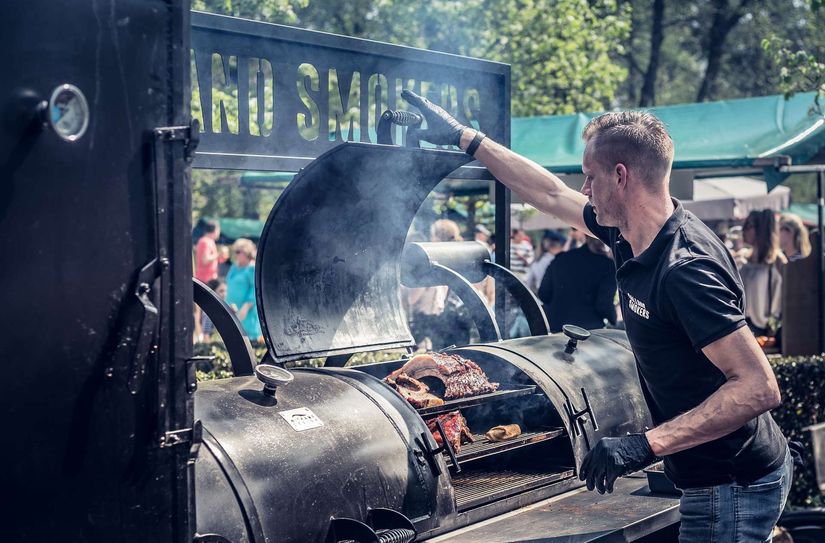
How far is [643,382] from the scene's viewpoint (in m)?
3.03

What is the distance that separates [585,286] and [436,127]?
360 cm

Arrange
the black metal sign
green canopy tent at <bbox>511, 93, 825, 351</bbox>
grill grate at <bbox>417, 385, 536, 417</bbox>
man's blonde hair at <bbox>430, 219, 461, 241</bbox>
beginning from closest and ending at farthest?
grill grate at <bbox>417, 385, 536, 417</bbox> < the black metal sign < man's blonde hair at <bbox>430, 219, 461, 241</bbox> < green canopy tent at <bbox>511, 93, 825, 351</bbox>

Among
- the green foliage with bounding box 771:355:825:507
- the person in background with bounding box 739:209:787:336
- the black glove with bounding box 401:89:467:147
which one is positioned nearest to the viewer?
the black glove with bounding box 401:89:467:147

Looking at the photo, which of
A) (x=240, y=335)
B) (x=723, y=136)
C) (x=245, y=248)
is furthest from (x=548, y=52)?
(x=240, y=335)

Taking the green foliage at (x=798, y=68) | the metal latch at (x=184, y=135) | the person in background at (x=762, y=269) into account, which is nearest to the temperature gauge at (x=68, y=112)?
the metal latch at (x=184, y=135)

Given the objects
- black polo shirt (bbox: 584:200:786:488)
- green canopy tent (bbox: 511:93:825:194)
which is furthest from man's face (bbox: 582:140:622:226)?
green canopy tent (bbox: 511:93:825:194)

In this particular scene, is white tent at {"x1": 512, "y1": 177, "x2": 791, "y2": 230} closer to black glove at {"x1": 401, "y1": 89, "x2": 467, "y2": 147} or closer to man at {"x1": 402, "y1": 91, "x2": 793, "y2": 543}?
black glove at {"x1": 401, "y1": 89, "x2": 467, "y2": 147}

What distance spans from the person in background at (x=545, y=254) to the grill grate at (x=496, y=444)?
252 inches

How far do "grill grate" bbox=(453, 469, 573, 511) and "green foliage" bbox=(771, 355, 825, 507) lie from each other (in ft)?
11.4

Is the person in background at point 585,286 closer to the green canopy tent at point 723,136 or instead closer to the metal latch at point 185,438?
the green canopy tent at point 723,136

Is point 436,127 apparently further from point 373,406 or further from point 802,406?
point 802,406

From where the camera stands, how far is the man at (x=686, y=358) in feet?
8.41

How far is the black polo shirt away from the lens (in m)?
2.60

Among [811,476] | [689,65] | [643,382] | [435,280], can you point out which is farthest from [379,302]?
[689,65]
